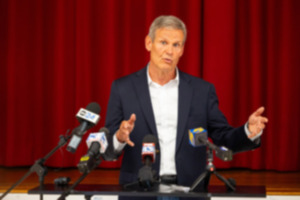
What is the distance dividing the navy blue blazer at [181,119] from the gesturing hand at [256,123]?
0.50ft

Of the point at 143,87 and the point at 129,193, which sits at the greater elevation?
the point at 143,87

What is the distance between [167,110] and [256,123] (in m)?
0.50

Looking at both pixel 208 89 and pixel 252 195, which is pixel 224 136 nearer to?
pixel 208 89

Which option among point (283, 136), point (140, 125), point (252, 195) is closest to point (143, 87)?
point (140, 125)

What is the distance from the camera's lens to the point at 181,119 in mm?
1878

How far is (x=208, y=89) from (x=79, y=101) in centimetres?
269

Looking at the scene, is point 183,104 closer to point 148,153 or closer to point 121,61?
point 148,153

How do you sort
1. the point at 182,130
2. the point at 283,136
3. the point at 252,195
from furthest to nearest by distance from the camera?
the point at 283,136 < the point at 182,130 < the point at 252,195

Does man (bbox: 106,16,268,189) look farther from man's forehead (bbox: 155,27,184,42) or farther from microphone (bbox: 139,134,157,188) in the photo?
microphone (bbox: 139,134,157,188)

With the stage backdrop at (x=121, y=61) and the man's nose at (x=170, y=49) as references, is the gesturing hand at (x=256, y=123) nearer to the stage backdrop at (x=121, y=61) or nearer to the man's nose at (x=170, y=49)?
the man's nose at (x=170, y=49)

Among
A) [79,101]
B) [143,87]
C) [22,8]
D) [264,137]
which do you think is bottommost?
[264,137]

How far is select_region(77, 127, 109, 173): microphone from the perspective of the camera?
48.7 inches

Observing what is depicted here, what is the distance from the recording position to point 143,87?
1.97 meters

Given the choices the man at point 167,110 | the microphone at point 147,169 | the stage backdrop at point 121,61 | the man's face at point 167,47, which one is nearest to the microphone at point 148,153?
the microphone at point 147,169
